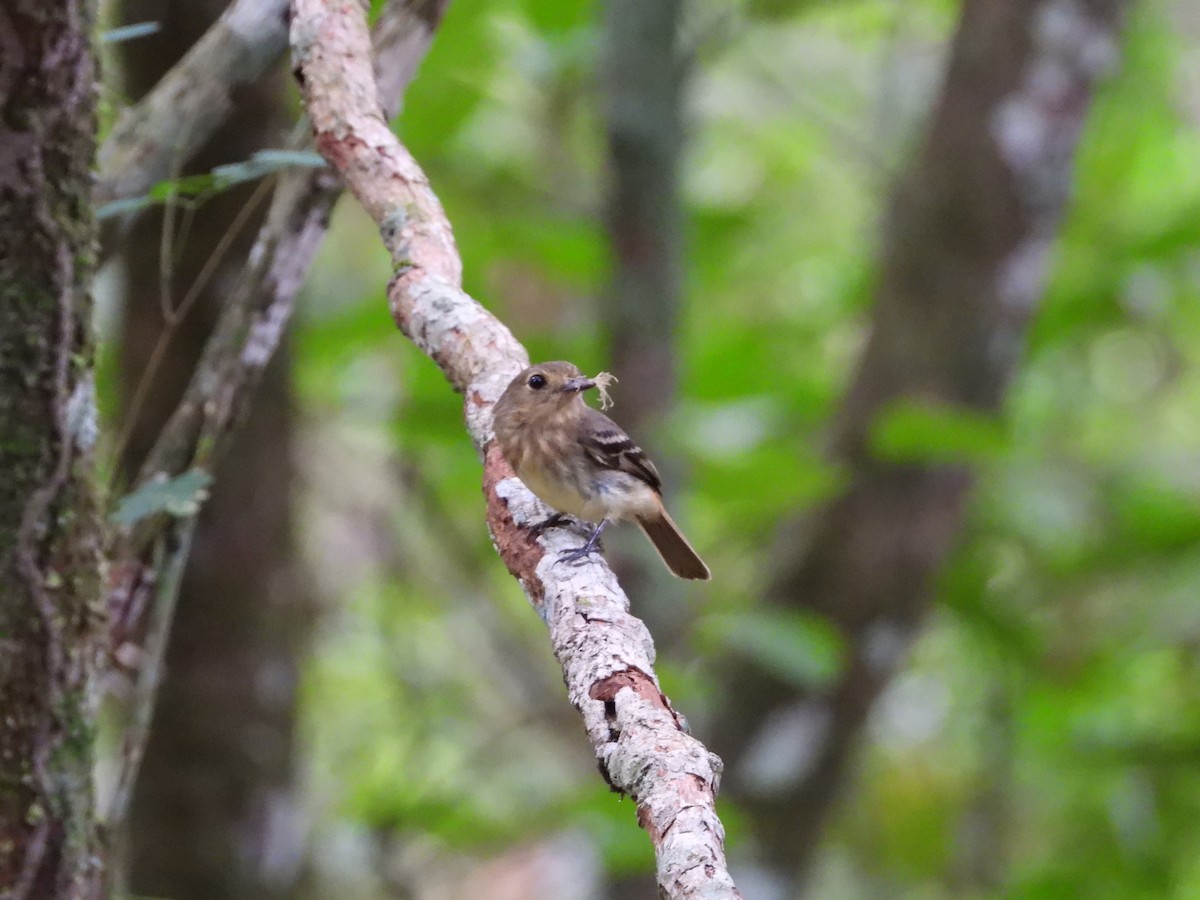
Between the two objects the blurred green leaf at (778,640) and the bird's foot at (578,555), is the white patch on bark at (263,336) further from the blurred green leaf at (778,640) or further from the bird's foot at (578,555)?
the blurred green leaf at (778,640)

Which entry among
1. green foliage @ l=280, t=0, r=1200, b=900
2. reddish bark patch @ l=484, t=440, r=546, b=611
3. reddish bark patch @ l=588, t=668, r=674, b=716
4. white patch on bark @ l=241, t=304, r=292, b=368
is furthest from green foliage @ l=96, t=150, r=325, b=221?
green foliage @ l=280, t=0, r=1200, b=900

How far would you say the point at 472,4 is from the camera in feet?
13.2

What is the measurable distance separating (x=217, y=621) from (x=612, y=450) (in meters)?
1.49

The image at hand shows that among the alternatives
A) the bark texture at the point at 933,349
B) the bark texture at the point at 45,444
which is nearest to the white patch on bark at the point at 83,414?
the bark texture at the point at 45,444

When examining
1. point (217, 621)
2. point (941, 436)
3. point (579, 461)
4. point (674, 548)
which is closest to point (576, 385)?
point (579, 461)

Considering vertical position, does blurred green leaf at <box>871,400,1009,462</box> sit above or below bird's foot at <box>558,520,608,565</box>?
above

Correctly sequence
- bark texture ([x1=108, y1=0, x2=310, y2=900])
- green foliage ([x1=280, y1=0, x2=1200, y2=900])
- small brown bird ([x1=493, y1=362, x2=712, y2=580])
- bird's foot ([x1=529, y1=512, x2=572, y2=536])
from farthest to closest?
green foliage ([x1=280, y1=0, x2=1200, y2=900]) < bark texture ([x1=108, y1=0, x2=310, y2=900]) < small brown bird ([x1=493, y1=362, x2=712, y2=580]) < bird's foot ([x1=529, y1=512, x2=572, y2=536])

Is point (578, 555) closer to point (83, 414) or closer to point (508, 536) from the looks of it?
point (508, 536)

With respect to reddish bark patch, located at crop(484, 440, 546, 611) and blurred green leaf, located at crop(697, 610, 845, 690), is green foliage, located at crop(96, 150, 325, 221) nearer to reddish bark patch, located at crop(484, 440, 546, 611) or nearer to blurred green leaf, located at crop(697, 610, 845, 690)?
reddish bark patch, located at crop(484, 440, 546, 611)

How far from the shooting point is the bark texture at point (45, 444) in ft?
5.27

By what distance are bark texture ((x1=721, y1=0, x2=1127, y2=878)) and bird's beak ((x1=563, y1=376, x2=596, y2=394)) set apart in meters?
2.19

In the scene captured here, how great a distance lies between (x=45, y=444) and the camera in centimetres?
169

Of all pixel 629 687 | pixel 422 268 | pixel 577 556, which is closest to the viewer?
pixel 629 687

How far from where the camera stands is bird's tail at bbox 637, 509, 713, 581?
10.5ft
